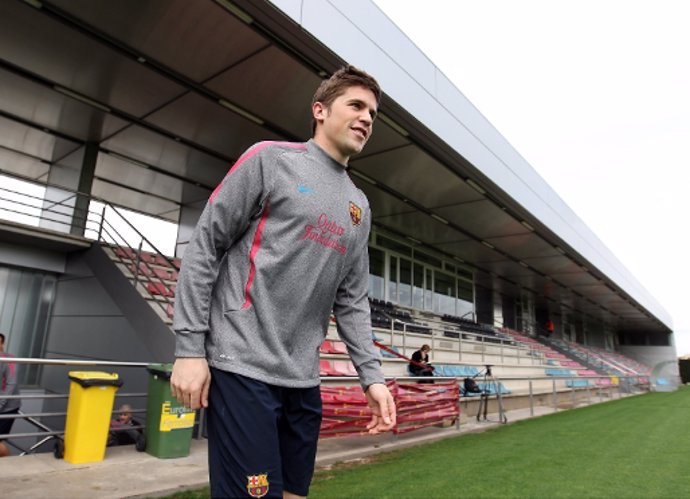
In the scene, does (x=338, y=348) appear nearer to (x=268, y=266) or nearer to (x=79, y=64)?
(x=79, y=64)

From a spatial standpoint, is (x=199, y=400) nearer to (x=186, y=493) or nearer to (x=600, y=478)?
(x=186, y=493)

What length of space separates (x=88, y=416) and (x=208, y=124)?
6.44 m

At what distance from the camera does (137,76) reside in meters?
7.90

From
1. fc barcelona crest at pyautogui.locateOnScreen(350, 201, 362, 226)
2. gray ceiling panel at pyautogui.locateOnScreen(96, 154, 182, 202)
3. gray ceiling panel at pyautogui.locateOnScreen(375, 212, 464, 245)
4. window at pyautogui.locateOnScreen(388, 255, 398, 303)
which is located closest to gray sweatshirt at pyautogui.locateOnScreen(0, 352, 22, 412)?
fc barcelona crest at pyautogui.locateOnScreen(350, 201, 362, 226)

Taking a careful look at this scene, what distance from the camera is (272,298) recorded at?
1.44m

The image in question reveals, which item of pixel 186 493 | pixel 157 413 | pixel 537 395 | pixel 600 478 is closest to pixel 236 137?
pixel 157 413

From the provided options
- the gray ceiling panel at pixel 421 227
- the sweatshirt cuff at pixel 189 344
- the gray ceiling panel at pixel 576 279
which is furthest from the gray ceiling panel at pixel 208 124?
the gray ceiling panel at pixel 576 279

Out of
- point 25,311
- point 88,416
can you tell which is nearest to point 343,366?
point 88,416

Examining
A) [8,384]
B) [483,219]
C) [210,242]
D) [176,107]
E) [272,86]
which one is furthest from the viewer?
[483,219]

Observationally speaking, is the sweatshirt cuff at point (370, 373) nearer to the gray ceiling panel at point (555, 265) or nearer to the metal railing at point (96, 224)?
the metal railing at point (96, 224)

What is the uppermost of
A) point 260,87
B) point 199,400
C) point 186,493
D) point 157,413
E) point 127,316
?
point 260,87

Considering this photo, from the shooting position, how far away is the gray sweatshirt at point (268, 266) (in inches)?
54.0

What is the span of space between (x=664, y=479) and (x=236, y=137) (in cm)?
936

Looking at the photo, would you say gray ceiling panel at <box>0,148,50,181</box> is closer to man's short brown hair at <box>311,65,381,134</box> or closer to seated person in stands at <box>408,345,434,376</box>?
seated person in stands at <box>408,345,434,376</box>
